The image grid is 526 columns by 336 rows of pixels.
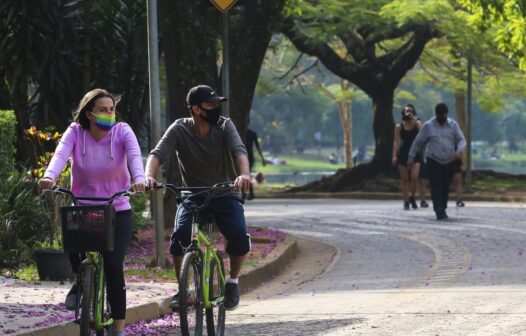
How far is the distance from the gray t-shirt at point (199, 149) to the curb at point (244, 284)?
1.23 m

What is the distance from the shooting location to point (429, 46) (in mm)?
45875

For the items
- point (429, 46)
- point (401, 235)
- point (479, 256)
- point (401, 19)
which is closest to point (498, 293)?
point (479, 256)

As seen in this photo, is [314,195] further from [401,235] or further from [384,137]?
[401,235]

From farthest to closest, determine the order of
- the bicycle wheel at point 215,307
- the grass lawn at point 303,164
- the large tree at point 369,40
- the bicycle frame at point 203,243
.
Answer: the grass lawn at point 303,164, the large tree at point 369,40, the bicycle wheel at point 215,307, the bicycle frame at point 203,243

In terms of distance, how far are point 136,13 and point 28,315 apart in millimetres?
9689

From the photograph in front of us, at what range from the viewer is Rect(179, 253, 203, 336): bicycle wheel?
336 inches

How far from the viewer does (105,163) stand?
8227 mm

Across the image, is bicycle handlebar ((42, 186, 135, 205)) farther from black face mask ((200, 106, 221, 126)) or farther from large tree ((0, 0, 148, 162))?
large tree ((0, 0, 148, 162))

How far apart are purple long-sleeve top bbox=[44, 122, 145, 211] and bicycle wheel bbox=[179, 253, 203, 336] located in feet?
2.00

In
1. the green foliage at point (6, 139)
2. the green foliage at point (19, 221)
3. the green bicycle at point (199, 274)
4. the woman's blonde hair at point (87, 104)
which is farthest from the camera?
the green foliage at point (19, 221)

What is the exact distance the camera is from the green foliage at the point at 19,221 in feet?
Answer: 44.6

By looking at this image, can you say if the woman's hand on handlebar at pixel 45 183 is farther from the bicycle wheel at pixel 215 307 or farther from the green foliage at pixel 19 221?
the green foliage at pixel 19 221

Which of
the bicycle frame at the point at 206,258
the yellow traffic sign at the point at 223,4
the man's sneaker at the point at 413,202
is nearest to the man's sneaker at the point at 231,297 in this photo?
the bicycle frame at the point at 206,258

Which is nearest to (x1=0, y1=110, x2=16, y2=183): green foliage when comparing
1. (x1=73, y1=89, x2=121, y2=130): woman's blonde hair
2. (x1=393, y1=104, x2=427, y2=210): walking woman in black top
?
(x1=73, y1=89, x2=121, y2=130): woman's blonde hair
